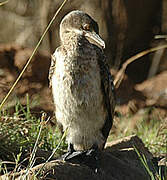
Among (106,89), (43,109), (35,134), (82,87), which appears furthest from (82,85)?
(43,109)

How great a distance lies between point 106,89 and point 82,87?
1.12ft

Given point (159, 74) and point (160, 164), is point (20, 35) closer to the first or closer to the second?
point (159, 74)

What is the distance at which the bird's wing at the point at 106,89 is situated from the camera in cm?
548

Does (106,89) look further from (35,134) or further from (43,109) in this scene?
(43,109)

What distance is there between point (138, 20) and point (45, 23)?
1960 millimetres

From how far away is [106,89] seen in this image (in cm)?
552

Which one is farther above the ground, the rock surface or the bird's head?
the bird's head

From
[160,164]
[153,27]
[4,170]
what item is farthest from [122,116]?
[153,27]

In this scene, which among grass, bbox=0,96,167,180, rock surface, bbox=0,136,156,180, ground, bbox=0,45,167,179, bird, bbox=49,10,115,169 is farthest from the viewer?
ground, bbox=0,45,167,179

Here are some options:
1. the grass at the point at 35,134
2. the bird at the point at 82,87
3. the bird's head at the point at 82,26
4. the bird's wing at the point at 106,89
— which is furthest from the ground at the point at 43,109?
the bird's head at the point at 82,26

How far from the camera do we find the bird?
5.27 metres

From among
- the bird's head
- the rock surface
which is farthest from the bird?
the rock surface

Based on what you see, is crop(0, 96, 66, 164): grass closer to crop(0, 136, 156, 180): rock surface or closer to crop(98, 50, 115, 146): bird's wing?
crop(0, 136, 156, 180): rock surface

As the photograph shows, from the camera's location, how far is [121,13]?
10.9 m
